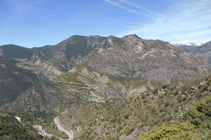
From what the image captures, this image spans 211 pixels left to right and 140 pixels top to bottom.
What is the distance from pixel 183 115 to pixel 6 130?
14204cm

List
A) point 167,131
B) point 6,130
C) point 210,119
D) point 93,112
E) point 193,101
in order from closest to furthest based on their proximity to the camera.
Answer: point 167,131, point 210,119, point 193,101, point 6,130, point 93,112

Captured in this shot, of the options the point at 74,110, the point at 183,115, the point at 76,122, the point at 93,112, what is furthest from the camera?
the point at 74,110

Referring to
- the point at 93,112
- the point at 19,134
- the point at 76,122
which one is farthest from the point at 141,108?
the point at 19,134

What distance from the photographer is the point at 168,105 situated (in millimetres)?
50594

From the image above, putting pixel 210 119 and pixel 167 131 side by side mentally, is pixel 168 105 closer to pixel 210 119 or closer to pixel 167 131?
pixel 210 119

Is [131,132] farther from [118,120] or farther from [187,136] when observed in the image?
[187,136]

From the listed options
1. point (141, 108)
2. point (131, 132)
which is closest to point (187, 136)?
point (131, 132)

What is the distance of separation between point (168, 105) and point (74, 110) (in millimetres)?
123045

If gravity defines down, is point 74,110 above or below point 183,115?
below

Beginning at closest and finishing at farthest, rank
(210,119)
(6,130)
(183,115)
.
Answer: (210,119) < (183,115) < (6,130)

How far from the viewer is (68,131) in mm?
138000

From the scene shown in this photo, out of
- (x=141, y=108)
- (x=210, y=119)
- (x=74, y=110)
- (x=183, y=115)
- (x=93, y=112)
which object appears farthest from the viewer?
(x=74, y=110)

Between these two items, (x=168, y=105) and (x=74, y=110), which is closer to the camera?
(x=168, y=105)

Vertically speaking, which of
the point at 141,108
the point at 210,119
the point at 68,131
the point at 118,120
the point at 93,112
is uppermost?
the point at 210,119
